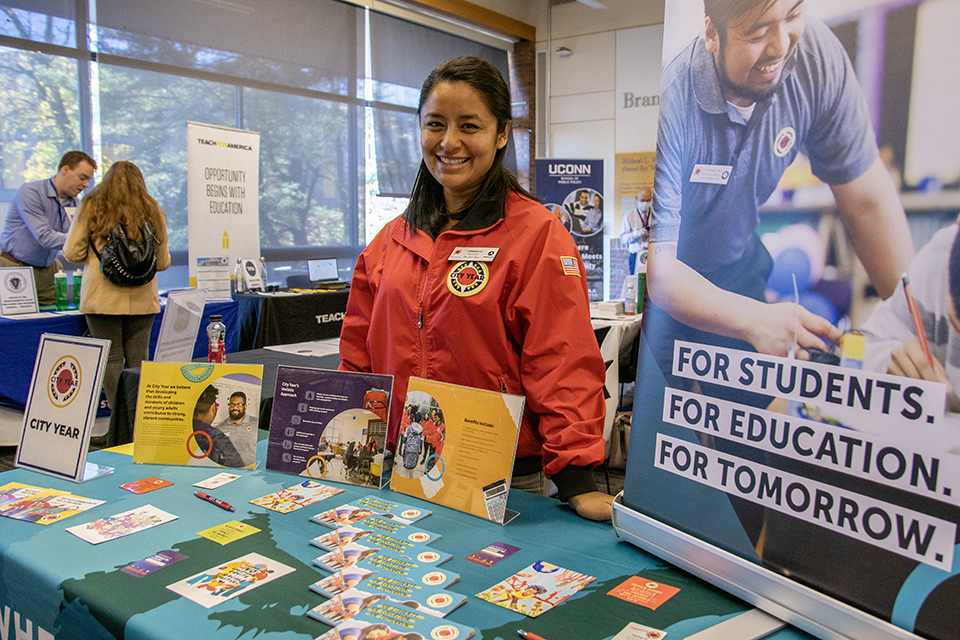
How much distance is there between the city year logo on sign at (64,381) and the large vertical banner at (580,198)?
5473 millimetres

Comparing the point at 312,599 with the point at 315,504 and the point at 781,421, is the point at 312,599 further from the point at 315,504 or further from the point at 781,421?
the point at 781,421

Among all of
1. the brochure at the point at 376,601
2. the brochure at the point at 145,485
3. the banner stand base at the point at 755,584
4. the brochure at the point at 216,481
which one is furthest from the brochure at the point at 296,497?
the banner stand base at the point at 755,584

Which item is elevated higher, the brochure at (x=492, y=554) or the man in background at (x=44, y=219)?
the man in background at (x=44, y=219)

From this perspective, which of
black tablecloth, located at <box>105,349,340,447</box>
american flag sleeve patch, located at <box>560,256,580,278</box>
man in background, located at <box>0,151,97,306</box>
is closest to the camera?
american flag sleeve patch, located at <box>560,256,580,278</box>

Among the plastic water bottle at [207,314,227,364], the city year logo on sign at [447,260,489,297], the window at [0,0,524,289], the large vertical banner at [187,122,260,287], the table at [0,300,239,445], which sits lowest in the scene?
the table at [0,300,239,445]

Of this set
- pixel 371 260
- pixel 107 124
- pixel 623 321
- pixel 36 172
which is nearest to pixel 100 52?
pixel 107 124

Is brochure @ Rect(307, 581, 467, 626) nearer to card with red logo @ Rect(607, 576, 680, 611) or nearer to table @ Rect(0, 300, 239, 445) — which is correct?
card with red logo @ Rect(607, 576, 680, 611)

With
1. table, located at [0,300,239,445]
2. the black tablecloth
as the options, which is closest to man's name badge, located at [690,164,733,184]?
the black tablecloth

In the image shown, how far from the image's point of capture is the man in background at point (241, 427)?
1.50 metres

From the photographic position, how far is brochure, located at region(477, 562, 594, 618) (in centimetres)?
92

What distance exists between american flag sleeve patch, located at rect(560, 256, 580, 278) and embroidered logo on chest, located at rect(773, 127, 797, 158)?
20.0 inches

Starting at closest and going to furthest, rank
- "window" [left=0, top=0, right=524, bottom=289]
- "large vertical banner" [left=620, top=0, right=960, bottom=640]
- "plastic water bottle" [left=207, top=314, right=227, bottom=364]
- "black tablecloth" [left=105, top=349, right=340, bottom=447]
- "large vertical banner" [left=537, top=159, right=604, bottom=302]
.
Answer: "large vertical banner" [left=620, top=0, right=960, bottom=640] < "plastic water bottle" [left=207, top=314, right=227, bottom=364] < "black tablecloth" [left=105, top=349, right=340, bottom=447] < "window" [left=0, top=0, right=524, bottom=289] < "large vertical banner" [left=537, top=159, right=604, bottom=302]

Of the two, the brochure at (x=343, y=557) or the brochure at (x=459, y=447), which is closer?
the brochure at (x=343, y=557)

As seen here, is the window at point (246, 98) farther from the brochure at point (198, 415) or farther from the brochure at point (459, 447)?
the brochure at point (459, 447)
